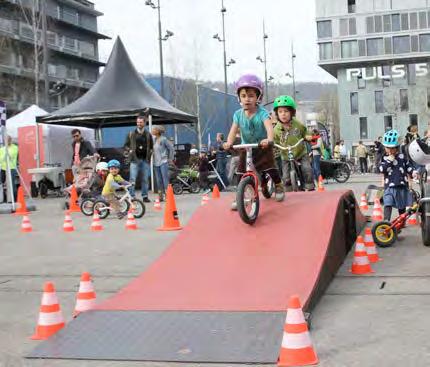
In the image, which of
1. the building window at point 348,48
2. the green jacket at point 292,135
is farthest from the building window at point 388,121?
the green jacket at point 292,135

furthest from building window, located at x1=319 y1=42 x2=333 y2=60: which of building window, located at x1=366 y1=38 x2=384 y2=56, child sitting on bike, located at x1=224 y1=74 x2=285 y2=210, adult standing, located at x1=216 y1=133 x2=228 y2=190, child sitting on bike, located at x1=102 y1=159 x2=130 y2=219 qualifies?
child sitting on bike, located at x1=224 y1=74 x2=285 y2=210

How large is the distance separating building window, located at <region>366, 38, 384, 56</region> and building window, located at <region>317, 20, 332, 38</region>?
4.66 meters

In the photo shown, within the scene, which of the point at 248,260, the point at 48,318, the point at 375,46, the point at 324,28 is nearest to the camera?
the point at 48,318

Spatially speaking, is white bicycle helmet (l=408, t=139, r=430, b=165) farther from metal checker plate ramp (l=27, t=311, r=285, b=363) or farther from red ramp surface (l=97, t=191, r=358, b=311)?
metal checker plate ramp (l=27, t=311, r=285, b=363)

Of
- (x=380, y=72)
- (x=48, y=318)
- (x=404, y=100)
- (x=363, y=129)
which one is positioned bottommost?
(x=48, y=318)

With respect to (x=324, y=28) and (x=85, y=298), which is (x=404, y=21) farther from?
(x=85, y=298)

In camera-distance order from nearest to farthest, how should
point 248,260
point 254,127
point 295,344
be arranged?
point 295,344, point 248,260, point 254,127

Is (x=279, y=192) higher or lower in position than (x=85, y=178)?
lower

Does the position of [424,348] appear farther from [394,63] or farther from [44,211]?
[394,63]

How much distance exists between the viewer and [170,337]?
13.4ft

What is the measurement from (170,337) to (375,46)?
68552 mm

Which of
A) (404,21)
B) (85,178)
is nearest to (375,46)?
(404,21)

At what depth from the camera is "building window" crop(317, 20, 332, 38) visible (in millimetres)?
69812

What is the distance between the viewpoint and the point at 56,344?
13.5 ft
